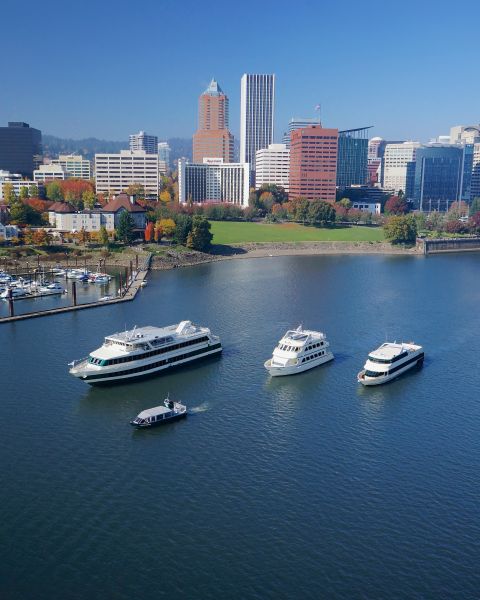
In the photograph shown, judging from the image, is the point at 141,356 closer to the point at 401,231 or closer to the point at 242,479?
the point at 242,479

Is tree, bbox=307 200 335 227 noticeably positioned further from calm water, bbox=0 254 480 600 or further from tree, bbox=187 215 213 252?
calm water, bbox=0 254 480 600

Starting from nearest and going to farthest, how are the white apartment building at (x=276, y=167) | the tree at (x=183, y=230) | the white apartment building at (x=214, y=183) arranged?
the tree at (x=183, y=230) < the white apartment building at (x=214, y=183) < the white apartment building at (x=276, y=167)

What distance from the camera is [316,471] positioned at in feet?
92.3

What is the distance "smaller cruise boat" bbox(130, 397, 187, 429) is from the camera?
106 feet

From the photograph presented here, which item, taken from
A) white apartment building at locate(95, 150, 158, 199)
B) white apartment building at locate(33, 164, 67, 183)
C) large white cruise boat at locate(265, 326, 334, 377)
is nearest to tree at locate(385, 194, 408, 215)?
white apartment building at locate(95, 150, 158, 199)

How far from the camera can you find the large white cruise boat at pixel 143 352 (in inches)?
1483

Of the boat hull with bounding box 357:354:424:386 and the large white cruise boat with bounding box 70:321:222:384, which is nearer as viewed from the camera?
the large white cruise boat with bounding box 70:321:222:384

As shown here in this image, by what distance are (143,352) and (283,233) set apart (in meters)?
84.7

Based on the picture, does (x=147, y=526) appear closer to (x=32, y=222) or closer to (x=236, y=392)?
(x=236, y=392)

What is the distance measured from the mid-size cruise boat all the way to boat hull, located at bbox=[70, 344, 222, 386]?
1199 cm

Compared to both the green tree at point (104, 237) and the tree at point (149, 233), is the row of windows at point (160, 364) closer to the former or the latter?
the green tree at point (104, 237)

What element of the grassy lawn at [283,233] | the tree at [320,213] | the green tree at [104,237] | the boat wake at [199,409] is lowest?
the boat wake at [199,409]

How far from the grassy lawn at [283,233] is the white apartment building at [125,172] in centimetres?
4237

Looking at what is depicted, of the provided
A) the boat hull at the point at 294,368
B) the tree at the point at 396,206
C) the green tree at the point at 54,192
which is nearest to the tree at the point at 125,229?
the green tree at the point at 54,192
